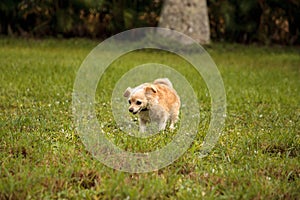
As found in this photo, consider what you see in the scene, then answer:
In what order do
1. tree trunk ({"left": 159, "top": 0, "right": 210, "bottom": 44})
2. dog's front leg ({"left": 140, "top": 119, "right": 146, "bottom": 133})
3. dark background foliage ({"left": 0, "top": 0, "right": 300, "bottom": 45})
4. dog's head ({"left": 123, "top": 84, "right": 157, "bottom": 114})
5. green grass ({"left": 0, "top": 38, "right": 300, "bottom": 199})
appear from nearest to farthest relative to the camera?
1. green grass ({"left": 0, "top": 38, "right": 300, "bottom": 199})
2. dog's head ({"left": 123, "top": 84, "right": 157, "bottom": 114})
3. dog's front leg ({"left": 140, "top": 119, "right": 146, "bottom": 133})
4. tree trunk ({"left": 159, "top": 0, "right": 210, "bottom": 44})
5. dark background foliage ({"left": 0, "top": 0, "right": 300, "bottom": 45})

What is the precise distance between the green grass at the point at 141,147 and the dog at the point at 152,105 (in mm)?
334

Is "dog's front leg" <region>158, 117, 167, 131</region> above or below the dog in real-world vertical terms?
below

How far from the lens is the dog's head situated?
507cm

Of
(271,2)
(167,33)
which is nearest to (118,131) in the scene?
(167,33)

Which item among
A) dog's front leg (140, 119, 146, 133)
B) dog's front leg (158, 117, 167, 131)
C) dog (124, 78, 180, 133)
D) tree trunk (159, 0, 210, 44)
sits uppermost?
dog (124, 78, 180, 133)

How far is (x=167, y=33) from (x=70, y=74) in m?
7.07

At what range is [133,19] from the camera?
19.4 metres

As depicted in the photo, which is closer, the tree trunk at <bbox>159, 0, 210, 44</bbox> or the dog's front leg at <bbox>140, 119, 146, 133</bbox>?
the dog's front leg at <bbox>140, 119, 146, 133</bbox>

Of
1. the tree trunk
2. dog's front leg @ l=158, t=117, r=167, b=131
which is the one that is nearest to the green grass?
dog's front leg @ l=158, t=117, r=167, b=131

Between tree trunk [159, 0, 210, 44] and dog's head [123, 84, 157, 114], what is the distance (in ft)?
39.4

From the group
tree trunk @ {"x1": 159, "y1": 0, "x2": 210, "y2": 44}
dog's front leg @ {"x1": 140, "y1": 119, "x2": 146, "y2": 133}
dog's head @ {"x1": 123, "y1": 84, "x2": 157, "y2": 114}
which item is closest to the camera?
dog's head @ {"x1": 123, "y1": 84, "x2": 157, "y2": 114}

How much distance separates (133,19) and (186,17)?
2.90 meters

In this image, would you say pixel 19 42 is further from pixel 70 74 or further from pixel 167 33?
pixel 70 74

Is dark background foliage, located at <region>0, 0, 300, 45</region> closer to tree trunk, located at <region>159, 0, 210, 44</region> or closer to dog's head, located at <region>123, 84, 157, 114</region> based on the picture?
tree trunk, located at <region>159, 0, 210, 44</region>
